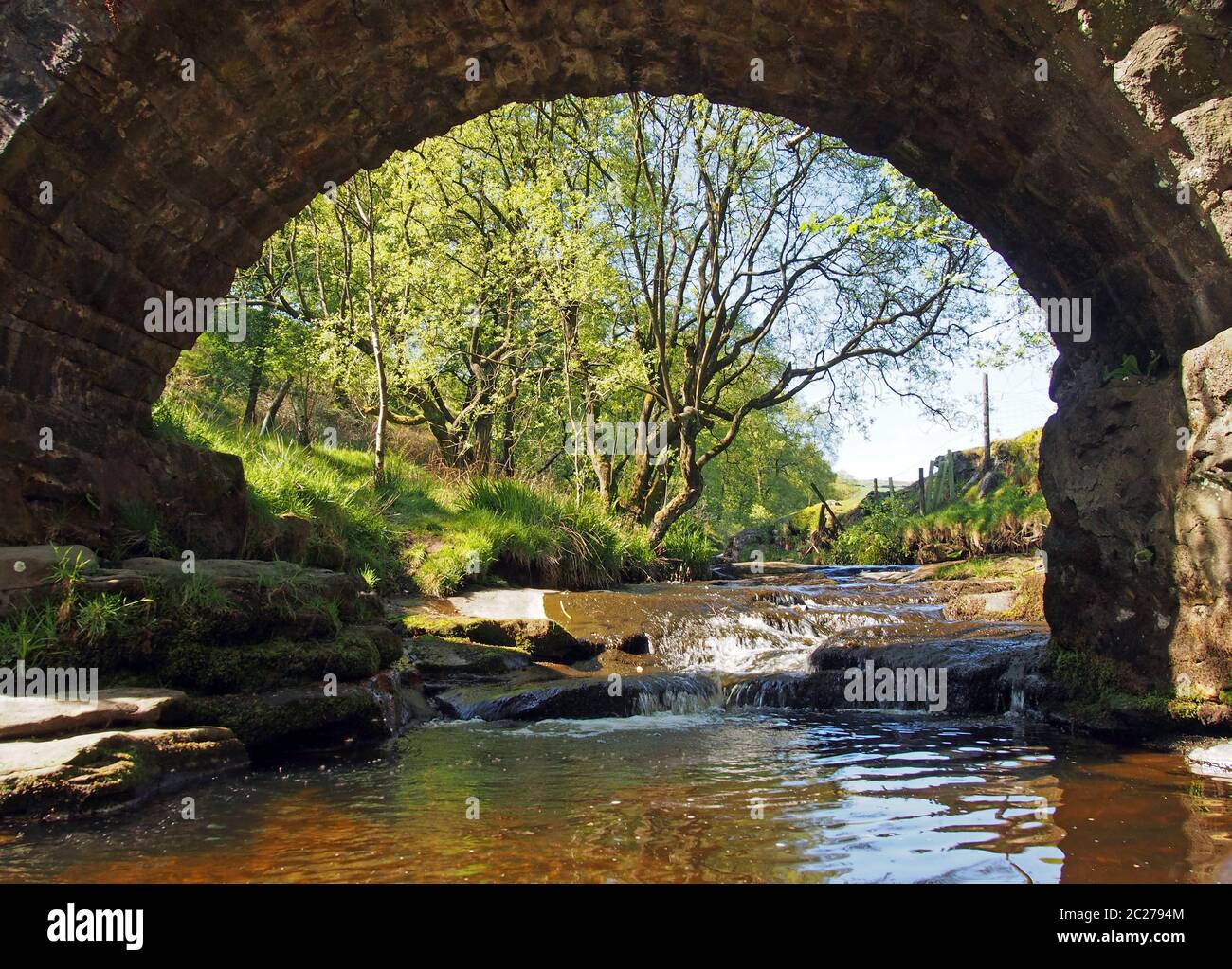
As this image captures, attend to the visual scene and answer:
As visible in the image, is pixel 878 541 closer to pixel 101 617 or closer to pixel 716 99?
pixel 716 99

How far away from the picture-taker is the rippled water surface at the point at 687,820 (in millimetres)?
3268

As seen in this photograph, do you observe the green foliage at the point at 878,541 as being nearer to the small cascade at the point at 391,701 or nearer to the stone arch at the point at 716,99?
the stone arch at the point at 716,99

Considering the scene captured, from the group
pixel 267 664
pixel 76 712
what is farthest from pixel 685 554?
pixel 76 712

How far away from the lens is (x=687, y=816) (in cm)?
404

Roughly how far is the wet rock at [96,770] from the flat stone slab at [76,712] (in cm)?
8

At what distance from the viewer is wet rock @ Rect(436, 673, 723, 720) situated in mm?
7422

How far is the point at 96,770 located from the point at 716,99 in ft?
21.5

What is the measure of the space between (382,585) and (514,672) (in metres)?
2.97

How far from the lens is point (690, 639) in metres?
10.4

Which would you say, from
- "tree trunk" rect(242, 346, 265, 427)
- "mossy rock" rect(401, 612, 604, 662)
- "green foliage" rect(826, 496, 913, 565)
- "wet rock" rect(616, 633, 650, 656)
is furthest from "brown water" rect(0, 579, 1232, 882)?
"green foliage" rect(826, 496, 913, 565)

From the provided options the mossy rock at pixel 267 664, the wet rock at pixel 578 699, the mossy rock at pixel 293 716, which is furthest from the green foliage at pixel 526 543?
the mossy rock at pixel 293 716

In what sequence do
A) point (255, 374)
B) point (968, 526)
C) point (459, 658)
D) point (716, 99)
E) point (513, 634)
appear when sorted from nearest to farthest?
point (716, 99), point (459, 658), point (513, 634), point (968, 526), point (255, 374)
